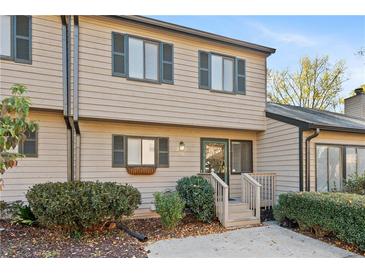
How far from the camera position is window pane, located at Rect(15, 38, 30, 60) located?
6855 mm

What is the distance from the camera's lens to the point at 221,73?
31.1 ft

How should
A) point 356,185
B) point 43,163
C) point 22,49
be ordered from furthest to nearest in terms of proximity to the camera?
point 356,185
point 43,163
point 22,49

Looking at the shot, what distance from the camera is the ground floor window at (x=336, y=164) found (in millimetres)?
8836

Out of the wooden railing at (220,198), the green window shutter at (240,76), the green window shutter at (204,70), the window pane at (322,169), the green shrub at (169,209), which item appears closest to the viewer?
the green shrub at (169,209)

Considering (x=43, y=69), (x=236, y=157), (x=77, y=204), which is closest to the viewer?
(x=77, y=204)

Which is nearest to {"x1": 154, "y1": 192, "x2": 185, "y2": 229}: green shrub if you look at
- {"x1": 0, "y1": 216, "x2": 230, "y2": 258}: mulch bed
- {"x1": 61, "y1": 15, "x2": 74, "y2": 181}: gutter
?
{"x1": 0, "y1": 216, "x2": 230, "y2": 258}: mulch bed

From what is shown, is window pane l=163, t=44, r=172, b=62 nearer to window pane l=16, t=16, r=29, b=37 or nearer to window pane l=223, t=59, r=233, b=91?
window pane l=223, t=59, r=233, b=91

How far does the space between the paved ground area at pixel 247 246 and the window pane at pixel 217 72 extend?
→ 4.49m

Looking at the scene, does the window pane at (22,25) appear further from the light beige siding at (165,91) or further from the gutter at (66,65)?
the light beige siding at (165,91)

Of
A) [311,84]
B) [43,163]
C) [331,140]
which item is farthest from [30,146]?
[311,84]

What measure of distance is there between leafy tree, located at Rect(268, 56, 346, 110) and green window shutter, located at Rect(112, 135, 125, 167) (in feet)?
54.4

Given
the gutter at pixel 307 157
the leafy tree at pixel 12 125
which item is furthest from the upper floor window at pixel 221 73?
the leafy tree at pixel 12 125

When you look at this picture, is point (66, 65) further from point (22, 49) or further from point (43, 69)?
point (22, 49)

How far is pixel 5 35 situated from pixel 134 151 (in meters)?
4.17
